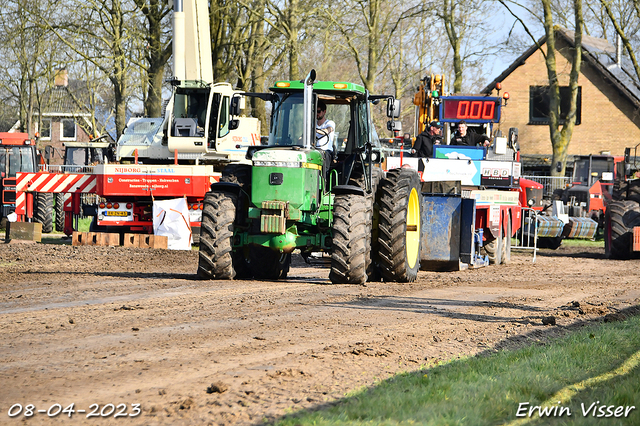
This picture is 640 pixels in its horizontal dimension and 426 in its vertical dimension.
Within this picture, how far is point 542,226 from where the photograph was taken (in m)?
20.2

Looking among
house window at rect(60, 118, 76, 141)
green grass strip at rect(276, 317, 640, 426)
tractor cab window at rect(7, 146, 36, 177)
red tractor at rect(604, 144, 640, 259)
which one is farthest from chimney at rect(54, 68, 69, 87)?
green grass strip at rect(276, 317, 640, 426)

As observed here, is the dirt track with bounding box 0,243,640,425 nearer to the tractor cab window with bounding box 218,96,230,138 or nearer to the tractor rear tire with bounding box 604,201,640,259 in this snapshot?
the tractor rear tire with bounding box 604,201,640,259

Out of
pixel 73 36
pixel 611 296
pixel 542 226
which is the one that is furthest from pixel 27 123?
pixel 611 296

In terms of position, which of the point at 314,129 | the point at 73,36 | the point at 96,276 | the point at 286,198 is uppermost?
the point at 73,36

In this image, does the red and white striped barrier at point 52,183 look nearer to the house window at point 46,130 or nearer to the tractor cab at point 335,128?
the tractor cab at point 335,128

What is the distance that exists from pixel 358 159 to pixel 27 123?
134 ft

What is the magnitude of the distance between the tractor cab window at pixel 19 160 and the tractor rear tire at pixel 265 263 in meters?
16.1

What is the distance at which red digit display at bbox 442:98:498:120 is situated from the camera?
62.9ft

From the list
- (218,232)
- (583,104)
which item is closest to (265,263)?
(218,232)

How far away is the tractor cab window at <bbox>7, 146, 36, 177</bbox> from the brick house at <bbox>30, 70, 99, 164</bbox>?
22.6m

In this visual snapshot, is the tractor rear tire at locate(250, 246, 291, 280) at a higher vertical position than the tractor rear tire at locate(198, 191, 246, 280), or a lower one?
lower

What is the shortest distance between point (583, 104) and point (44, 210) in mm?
32279

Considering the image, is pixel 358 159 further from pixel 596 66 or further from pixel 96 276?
pixel 596 66

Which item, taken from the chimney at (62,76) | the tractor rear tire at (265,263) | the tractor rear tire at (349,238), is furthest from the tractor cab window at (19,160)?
the tractor rear tire at (349,238)
